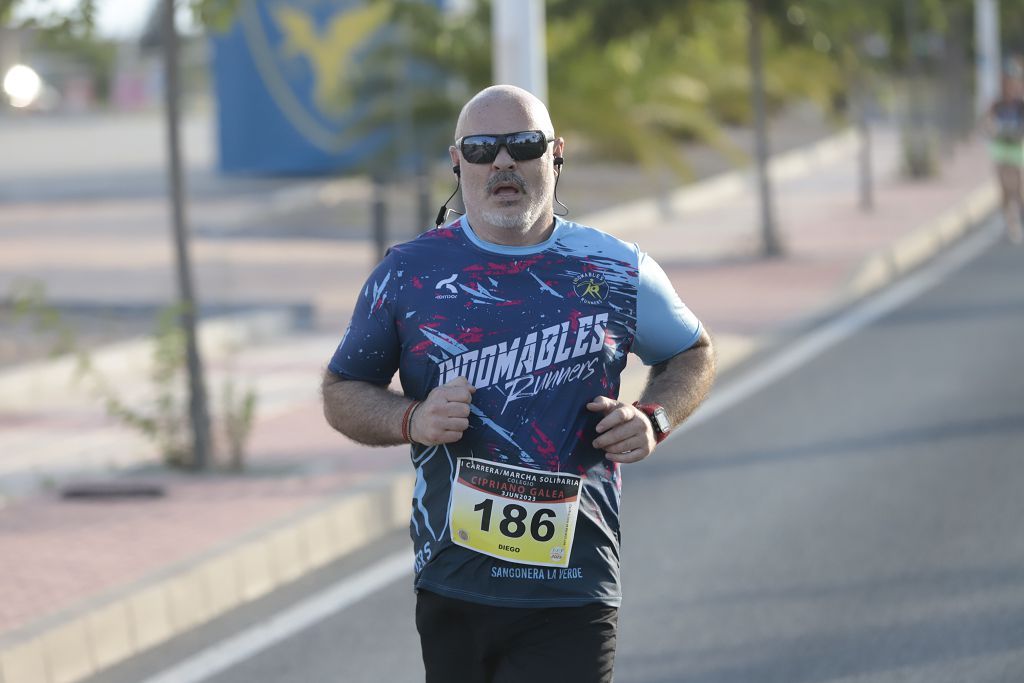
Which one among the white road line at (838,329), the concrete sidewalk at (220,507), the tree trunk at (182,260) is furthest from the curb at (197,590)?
the white road line at (838,329)

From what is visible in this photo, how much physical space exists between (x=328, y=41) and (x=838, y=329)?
16.3 m

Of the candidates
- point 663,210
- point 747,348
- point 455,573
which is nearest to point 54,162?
point 663,210

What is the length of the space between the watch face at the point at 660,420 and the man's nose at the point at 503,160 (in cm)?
59

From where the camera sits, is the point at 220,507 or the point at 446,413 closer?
the point at 446,413

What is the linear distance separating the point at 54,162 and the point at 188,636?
107 ft

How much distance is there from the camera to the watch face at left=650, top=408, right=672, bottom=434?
3.71 metres

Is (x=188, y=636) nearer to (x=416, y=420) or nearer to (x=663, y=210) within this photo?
(x=416, y=420)

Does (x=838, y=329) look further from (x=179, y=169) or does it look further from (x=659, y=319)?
(x=659, y=319)

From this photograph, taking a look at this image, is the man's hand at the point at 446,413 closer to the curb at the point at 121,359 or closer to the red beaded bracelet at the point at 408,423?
the red beaded bracelet at the point at 408,423

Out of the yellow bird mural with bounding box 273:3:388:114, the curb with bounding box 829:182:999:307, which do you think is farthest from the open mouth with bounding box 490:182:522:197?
the yellow bird mural with bounding box 273:3:388:114

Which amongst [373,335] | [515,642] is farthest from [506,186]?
[515,642]

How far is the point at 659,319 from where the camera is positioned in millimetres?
3850

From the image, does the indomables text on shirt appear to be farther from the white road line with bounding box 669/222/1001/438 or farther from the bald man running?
the white road line with bounding box 669/222/1001/438

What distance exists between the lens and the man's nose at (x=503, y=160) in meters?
3.62
